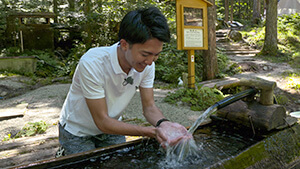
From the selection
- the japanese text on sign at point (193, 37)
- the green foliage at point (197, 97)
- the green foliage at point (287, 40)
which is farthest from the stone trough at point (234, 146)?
the green foliage at point (287, 40)

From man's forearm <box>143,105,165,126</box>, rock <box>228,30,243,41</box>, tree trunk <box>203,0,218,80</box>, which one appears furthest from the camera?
rock <box>228,30,243,41</box>

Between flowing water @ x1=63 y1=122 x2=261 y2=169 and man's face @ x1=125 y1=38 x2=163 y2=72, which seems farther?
flowing water @ x1=63 y1=122 x2=261 y2=169

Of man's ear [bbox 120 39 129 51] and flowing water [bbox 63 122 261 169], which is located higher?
man's ear [bbox 120 39 129 51]

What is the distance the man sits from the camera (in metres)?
1.65

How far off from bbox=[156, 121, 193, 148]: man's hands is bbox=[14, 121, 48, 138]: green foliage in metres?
2.52

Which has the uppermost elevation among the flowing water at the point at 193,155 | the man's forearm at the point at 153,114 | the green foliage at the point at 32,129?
the man's forearm at the point at 153,114

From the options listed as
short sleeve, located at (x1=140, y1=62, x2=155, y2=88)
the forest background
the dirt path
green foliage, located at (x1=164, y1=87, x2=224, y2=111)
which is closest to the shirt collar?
short sleeve, located at (x1=140, y1=62, x2=155, y2=88)

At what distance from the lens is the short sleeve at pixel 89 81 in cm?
169

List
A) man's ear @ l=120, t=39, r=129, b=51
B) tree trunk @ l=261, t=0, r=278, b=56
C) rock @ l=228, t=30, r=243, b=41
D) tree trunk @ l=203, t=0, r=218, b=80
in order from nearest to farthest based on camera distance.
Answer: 1. man's ear @ l=120, t=39, r=129, b=51
2. tree trunk @ l=203, t=0, r=218, b=80
3. tree trunk @ l=261, t=0, r=278, b=56
4. rock @ l=228, t=30, r=243, b=41

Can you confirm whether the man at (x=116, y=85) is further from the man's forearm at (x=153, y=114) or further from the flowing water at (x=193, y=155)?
the flowing water at (x=193, y=155)

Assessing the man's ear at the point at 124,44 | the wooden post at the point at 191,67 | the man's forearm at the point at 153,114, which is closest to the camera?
the man's ear at the point at 124,44

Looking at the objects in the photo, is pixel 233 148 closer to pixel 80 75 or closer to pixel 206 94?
pixel 80 75

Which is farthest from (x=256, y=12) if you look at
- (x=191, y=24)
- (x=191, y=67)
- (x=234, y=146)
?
(x=234, y=146)

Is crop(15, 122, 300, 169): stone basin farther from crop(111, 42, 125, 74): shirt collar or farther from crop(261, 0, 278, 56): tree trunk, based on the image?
crop(261, 0, 278, 56): tree trunk
